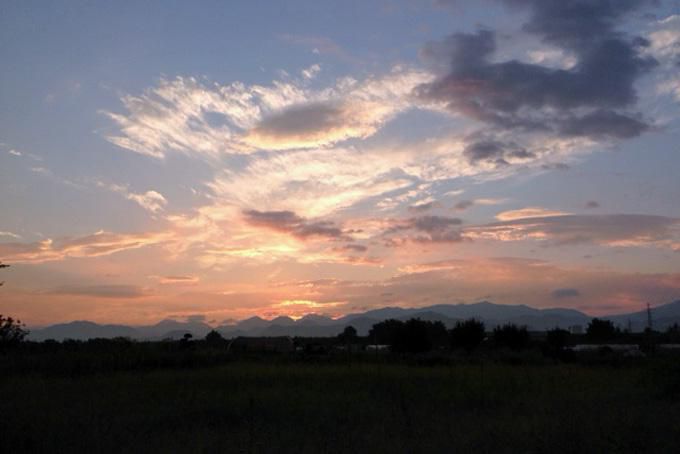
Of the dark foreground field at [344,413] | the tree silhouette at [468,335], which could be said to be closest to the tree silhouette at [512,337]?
the tree silhouette at [468,335]

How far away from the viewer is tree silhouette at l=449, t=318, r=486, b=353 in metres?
58.3

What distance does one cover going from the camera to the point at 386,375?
1013 inches

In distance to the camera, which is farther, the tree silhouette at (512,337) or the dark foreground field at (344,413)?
the tree silhouette at (512,337)

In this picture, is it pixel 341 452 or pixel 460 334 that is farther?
pixel 460 334

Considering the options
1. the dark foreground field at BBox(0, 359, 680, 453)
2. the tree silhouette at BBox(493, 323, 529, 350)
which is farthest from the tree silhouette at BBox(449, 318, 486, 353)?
the dark foreground field at BBox(0, 359, 680, 453)

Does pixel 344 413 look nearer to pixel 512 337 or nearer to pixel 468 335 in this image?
pixel 468 335

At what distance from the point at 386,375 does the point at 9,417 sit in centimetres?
1543

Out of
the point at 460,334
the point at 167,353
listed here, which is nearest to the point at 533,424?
the point at 167,353

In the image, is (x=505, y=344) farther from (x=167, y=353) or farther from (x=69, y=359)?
(x=69, y=359)

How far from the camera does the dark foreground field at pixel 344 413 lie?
11.6 metres

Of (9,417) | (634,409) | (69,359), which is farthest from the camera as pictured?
(69,359)

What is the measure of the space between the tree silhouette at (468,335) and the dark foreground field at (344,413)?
3312 centimetres

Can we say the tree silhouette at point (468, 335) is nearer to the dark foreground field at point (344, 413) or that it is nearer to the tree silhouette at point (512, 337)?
the tree silhouette at point (512, 337)

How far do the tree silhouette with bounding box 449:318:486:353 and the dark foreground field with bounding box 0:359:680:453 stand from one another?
1304 inches
